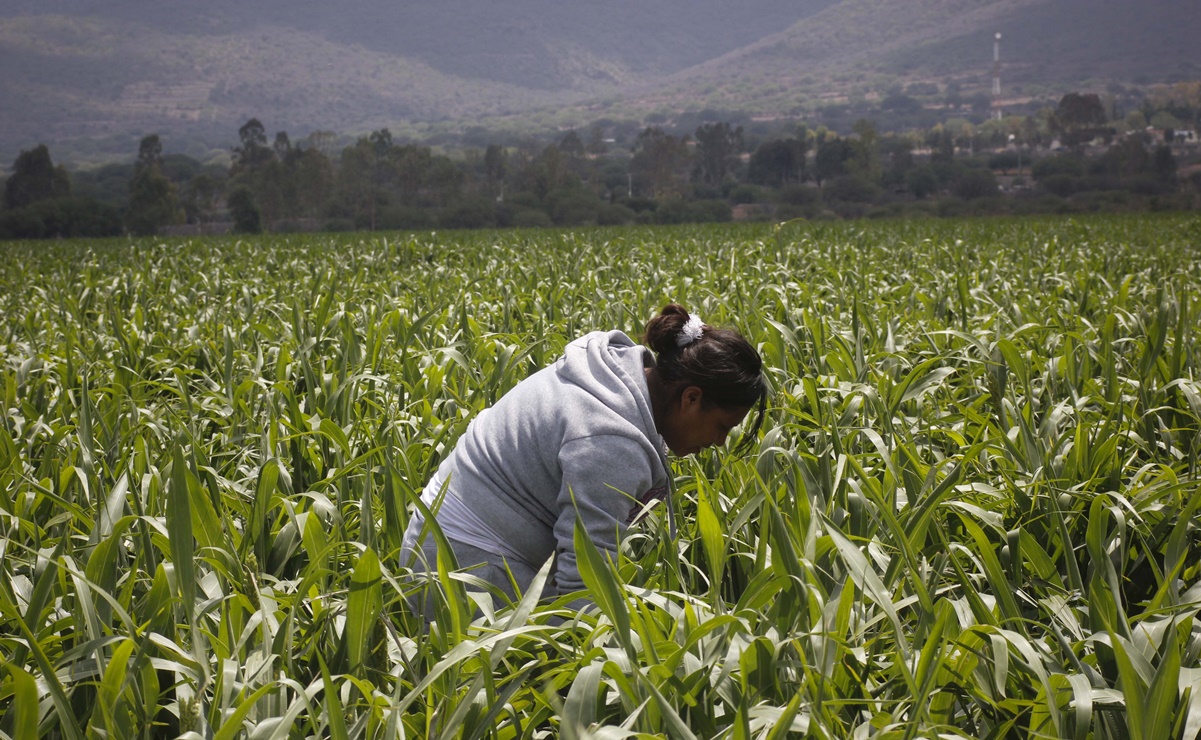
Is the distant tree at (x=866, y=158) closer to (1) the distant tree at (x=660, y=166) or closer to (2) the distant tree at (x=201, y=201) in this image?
(1) the distant tree at (x=660, y=166)

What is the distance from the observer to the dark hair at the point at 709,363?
2131 mm

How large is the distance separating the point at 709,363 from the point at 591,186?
100 metres

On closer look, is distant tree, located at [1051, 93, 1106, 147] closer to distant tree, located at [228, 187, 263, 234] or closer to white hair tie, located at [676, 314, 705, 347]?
distant tree, located at [228, 187, 263, 234]

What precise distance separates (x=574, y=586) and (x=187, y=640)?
793mm

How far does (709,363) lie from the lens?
2.14 meters

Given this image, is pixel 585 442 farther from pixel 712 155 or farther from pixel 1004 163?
pixel 1004 163

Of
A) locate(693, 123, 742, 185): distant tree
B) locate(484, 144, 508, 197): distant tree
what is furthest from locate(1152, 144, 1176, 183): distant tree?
locate(484, 144, 508, 197): distant tree

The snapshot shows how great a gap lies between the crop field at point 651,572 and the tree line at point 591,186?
176 ft

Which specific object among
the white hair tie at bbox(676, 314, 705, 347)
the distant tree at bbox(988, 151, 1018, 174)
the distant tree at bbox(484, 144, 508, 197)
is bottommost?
the white hair tie at bbox(676, 314, 705, 347)

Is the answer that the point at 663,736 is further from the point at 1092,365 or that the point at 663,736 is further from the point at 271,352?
the point at 271,352

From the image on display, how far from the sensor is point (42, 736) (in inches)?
61.4

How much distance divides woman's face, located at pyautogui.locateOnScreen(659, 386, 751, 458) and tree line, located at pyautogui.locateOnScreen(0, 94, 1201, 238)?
55.1 meters

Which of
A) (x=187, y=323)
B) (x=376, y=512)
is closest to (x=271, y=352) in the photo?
(x=187, y=323)

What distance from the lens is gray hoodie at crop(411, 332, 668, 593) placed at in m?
2.03
